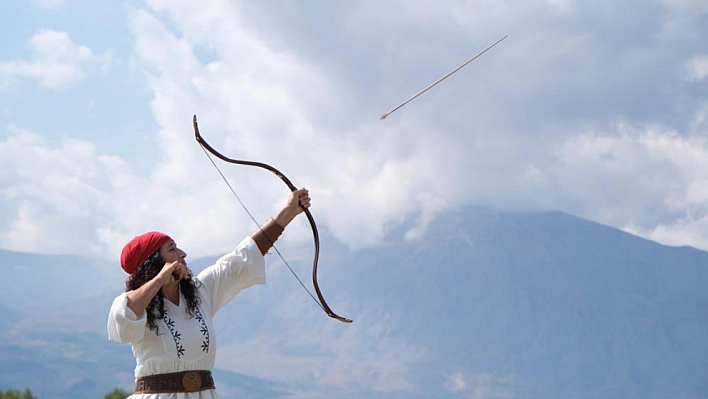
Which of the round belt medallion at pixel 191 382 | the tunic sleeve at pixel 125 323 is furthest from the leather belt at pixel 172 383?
the tunic sleeve at pixel 125 323

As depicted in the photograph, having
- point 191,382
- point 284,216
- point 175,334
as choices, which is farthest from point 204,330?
point 284,216

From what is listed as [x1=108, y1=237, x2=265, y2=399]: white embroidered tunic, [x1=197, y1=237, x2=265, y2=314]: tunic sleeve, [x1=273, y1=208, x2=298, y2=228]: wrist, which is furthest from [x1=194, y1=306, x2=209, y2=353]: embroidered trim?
[x1=273, y1=208, x2=298, y2=228]: wrist

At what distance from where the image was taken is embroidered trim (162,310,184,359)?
596cm

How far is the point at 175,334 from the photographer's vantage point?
600cm

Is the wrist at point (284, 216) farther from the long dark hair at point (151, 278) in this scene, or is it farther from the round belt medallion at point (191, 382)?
the round belt medallion at point (191, 382)

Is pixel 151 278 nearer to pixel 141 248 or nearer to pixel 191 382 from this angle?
pixel 141 248

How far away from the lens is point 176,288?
6.21 meters

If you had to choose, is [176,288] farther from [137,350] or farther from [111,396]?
[111,396]

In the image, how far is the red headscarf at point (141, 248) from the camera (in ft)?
20.0

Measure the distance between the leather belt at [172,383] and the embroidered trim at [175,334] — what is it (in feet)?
0.38

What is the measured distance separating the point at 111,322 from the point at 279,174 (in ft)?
5.28

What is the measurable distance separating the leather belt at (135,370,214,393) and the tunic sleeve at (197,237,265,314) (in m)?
0.54

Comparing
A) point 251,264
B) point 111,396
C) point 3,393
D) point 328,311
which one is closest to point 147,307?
point 251,264

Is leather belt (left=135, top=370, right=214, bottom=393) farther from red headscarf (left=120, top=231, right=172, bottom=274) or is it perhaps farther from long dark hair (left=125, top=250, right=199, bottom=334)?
red headscarf (left=120, top=231, right=172, bottom=274)
